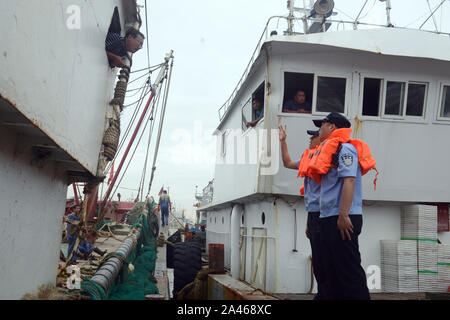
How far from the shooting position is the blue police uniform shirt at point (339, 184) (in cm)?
382

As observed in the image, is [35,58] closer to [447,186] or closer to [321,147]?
[321,147]

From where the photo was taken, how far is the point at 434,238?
659 cm

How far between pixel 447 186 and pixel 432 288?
1.90 m

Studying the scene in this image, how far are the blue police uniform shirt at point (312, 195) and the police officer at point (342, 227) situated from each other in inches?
10.9

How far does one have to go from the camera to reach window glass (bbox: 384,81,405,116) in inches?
279

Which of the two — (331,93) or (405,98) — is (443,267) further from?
(331,93)

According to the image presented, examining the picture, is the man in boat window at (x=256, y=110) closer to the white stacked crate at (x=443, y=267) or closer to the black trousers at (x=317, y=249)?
the black trousers at (x=317, y=249)

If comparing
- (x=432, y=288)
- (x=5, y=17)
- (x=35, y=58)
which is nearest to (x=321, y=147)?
(x=35, y=58)

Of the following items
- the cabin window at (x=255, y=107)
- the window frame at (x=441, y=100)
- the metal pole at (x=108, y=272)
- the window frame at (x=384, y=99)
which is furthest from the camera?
the cabin window at (x=255, y=107)

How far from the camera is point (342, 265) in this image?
12.5ft

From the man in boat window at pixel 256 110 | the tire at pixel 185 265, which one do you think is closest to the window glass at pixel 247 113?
the man in boat window at pixel 256 110

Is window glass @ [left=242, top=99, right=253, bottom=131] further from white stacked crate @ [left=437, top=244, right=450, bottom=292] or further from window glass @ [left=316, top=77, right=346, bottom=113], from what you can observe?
white stacked crate @ [left=437, top=244, right=450, bottom=292]

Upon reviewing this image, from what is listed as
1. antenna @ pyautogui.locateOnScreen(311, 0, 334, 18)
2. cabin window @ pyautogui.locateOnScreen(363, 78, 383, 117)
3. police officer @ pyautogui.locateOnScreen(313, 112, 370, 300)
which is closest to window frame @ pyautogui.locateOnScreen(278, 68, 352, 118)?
cabin window @ pyautogui.locateOnScreen(363, 78, 383, 117)

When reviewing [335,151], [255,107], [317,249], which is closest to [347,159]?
[335,151]
